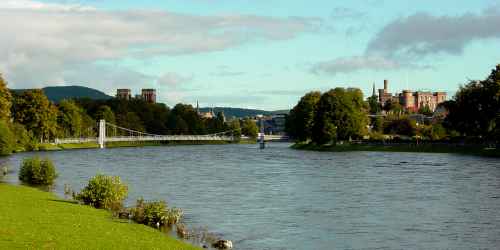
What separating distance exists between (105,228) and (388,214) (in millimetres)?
16277

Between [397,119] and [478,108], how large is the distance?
6077cm

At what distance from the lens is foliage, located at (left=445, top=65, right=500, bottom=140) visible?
11044 centimetres

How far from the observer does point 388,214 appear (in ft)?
124

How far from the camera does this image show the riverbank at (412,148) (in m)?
110

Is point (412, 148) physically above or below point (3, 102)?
below

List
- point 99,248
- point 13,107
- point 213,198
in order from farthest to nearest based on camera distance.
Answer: point 13,107, point 213,198, point 99,248

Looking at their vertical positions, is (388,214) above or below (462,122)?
below

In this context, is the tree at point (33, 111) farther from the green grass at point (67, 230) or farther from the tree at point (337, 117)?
the green grass at point (67, 230)

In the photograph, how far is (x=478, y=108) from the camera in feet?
384

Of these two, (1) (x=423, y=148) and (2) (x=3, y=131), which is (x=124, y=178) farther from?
(1) (x=423, y=148)

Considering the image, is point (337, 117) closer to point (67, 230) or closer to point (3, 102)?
point (3, 102)

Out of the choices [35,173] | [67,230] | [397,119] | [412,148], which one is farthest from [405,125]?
[67,230]

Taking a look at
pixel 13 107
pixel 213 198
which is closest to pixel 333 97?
pixel 13 107

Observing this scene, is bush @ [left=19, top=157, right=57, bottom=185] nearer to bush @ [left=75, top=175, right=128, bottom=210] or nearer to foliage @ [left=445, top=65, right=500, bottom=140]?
bush @ [left=75, top=175, right=128, bottom=210]
